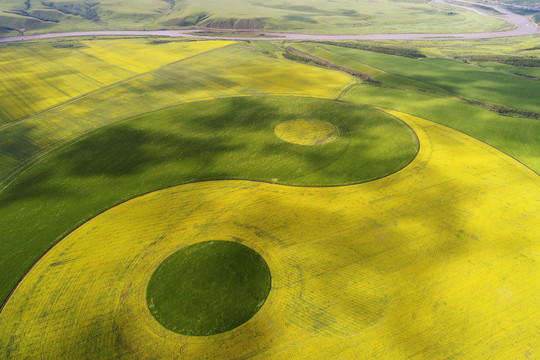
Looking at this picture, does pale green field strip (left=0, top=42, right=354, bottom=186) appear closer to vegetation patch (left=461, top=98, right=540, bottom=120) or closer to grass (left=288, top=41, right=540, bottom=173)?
grass (left=288, top=41, right=540, bottom=173)

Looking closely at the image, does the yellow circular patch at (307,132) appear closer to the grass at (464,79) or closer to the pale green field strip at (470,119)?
the pale green field strip at (470,119)

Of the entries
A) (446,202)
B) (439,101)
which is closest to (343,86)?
(439,101)

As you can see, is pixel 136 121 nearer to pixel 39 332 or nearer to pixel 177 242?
pixel 177 242

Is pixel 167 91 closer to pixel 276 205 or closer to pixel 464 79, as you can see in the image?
pixel 276 205

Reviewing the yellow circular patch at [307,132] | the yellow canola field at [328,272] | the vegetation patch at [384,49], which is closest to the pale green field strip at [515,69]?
the vegetation patch at [384,49]

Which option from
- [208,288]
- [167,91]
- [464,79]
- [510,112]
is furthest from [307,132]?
[464,79]

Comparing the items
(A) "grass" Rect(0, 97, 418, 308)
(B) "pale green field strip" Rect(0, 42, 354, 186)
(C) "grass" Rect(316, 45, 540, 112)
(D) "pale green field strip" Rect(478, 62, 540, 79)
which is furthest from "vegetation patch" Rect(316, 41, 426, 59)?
(A) "grass" Rect(0, 97, 418, 308)
